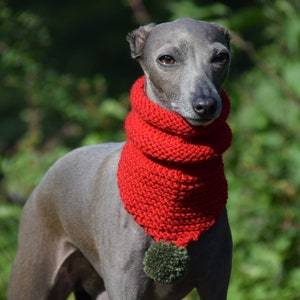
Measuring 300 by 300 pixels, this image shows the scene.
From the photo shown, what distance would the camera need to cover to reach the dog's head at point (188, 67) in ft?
10.1

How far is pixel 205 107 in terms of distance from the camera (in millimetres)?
3049

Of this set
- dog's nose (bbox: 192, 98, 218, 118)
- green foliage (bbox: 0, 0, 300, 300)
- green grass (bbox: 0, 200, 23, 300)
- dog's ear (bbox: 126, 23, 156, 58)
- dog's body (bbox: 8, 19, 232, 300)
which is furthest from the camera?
green grass (bbox: 0, 200, 23, 300)

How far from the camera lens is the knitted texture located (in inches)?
126

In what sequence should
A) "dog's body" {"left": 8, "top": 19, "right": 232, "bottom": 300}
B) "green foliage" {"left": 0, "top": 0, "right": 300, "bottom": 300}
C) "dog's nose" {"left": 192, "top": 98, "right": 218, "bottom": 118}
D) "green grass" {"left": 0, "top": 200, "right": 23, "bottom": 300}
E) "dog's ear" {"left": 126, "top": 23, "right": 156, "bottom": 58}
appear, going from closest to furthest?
"dog's nose" {"left": 192, "top": 98, "right": 218, "bottom": 118} < "dog's body" {"left": 8, "top": 19, "right": 232, "bottom": 300} < "dog's ear" {"left": 126, "top": 23, "right": 156, "bottom": 58} < "green foliage" {"left": 0, "top": 0, "right": 300, "bottom": 300} < "green grass" {"left": 0, "top": 200, "right": 23, "bottom": 300}

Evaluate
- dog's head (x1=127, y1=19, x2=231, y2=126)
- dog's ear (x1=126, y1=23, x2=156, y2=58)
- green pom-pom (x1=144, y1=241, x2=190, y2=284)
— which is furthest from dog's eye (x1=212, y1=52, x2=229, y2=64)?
green pom-pom (x1=144, y1=241, x2=190, y2=284)

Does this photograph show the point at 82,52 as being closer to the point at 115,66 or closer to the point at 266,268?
the point at 115,66

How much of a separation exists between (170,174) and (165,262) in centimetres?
26

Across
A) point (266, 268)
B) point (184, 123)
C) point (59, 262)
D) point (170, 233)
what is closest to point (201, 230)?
point (170, 233)

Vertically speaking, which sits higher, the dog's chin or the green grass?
the dog's chin

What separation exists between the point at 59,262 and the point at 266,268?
174 cm

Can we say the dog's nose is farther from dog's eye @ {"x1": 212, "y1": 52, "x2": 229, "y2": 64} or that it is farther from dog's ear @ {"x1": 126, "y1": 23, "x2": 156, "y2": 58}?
dog's ear @ {"x1": 126, "y1": 23, "x2": 156, "y2": 58}

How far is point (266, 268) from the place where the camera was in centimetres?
526

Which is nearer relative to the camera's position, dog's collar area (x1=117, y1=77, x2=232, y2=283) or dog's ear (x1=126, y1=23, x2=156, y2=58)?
dog's collar area (x1=117, y1=77, x2=232, y2=283)

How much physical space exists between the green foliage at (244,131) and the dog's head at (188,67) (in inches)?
81.6
